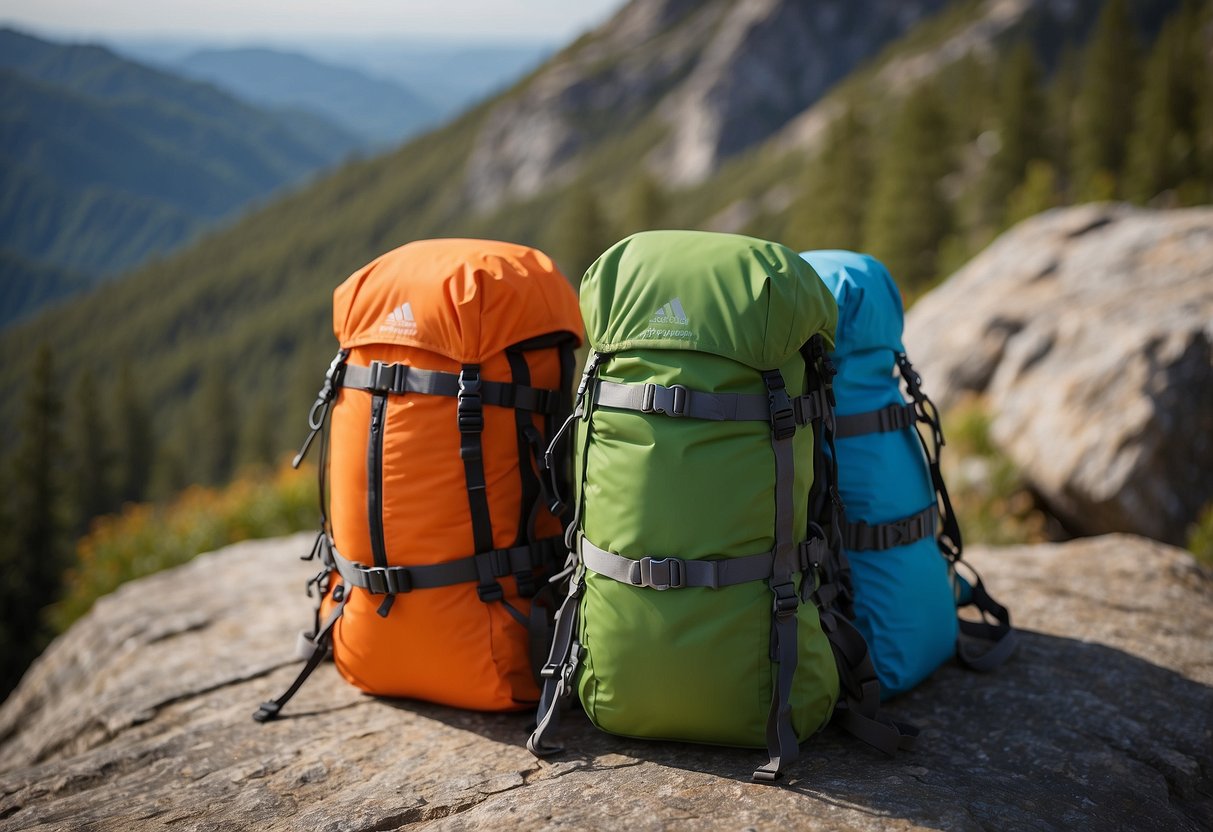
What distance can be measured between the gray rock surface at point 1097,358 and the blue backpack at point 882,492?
3.64 meters

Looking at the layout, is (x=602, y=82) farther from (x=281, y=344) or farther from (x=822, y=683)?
(x=822, y=683)

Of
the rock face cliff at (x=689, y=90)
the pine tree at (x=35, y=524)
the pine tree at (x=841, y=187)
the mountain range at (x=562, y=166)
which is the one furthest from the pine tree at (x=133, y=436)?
the rock face cliff at (x=689, y=90)

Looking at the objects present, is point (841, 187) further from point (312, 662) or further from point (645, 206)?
point (312, 662)

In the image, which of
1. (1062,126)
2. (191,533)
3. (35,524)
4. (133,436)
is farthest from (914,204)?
(133,436)

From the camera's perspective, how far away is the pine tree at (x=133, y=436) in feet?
248

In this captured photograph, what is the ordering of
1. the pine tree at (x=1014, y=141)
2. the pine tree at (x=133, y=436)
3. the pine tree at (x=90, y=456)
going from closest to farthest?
1. the pine tree at (x=1014, y=141)
2. the pine tree at (x=90, y=456)
3. the pine tree at (x=133, y=436)

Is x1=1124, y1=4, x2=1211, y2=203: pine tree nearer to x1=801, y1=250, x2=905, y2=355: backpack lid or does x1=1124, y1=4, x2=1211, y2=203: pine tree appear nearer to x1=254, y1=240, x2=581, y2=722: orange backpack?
x1=801, y1=250, x2=905, y2=355: backpack lid

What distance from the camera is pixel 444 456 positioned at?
3500 millimetres

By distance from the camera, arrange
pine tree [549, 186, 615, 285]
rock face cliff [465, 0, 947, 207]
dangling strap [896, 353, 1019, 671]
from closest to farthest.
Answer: dangling strap [896, 353, 1019, 671] < pine tree [549, 186, 615, 285] < rock face cliff [465, 0, 947, 207]

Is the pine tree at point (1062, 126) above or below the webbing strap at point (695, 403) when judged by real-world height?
above

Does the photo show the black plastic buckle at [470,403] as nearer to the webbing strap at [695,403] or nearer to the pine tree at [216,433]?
the webbing strap at [695,403]

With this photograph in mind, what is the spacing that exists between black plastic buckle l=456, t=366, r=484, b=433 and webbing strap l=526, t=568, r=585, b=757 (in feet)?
2.36

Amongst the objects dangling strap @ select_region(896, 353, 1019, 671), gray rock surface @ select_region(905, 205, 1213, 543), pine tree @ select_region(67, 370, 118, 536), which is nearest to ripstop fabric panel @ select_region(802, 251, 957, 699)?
dangling strap @ select_region(896, 353, 1019, 671)

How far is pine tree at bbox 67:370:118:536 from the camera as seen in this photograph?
6656 centimetres
